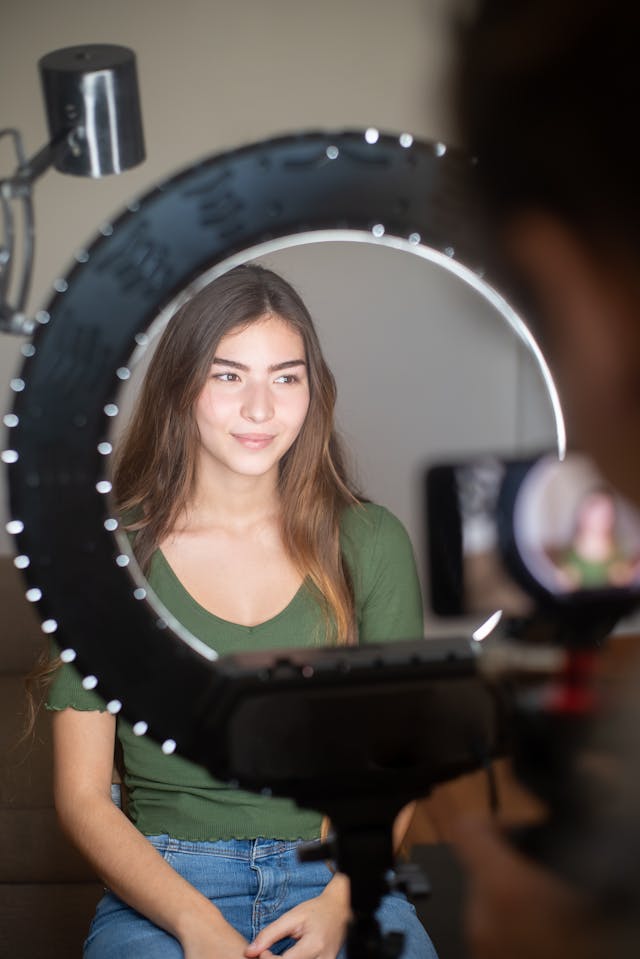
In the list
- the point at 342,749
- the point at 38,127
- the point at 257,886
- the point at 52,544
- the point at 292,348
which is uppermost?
the point at 38,127

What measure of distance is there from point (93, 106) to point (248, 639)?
1.04ft

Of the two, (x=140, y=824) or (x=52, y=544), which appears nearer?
(x=52, y=544)

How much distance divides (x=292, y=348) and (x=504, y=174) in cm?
29

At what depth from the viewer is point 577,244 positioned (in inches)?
16.8

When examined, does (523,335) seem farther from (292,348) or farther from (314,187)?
(292,348)

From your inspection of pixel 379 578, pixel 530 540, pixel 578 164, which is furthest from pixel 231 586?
pixel 578 164

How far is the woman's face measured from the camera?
2.34ft

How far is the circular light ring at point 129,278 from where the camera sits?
1.52ft

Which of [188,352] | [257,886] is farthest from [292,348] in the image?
[257,886]

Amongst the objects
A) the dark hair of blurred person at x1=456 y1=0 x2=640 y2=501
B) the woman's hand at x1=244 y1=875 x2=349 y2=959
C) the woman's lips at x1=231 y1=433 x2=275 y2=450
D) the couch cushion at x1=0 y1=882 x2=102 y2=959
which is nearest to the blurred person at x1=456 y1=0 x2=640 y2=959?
the dark hair of blurred person at x1=456 y1=0 x2=640 y2=501

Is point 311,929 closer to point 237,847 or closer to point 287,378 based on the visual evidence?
point 237,847

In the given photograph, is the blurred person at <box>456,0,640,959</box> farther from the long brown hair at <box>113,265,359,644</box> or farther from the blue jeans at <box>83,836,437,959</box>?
the blue jeans at <box>83,836,437,959</box>

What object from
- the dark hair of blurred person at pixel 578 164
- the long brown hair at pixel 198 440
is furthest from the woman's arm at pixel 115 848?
the dark hair of blurred person at pixel 578 164

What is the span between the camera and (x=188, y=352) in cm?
74
